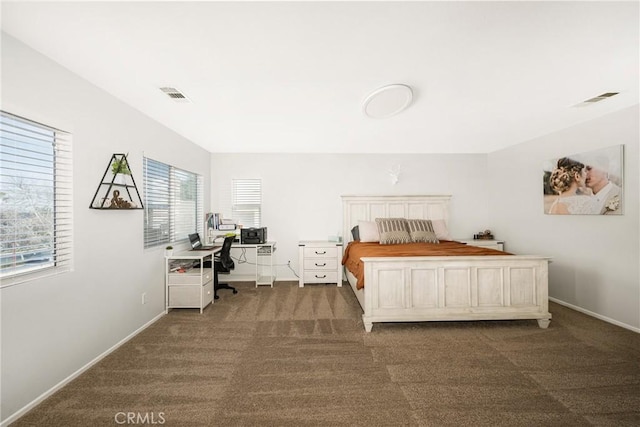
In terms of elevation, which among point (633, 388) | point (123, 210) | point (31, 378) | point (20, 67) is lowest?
point (633, 388)

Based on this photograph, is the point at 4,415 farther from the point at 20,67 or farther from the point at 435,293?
the point at 435,293

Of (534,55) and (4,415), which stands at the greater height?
(534,55)

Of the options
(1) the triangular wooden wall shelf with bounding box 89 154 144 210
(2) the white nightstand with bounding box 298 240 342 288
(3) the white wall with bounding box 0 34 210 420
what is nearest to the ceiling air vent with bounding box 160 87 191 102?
(3) the white wall with bounding box 0 34 210 420

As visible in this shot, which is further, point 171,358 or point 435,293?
point 435,293

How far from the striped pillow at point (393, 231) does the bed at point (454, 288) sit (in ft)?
4.23

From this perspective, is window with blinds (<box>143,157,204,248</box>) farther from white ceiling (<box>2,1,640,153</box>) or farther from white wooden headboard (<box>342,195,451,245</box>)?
white wooden headboard (<box>342,195,451,245</box>)

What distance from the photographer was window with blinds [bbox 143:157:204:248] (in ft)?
10.1

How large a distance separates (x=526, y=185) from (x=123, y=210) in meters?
5.44

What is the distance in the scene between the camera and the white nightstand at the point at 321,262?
4.39 metres

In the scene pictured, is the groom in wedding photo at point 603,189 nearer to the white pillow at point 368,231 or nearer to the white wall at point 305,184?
the white wall at point 305,184

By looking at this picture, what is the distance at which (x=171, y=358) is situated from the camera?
226 centimetres

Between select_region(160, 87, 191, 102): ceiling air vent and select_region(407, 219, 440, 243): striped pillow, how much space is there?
11.7 feet

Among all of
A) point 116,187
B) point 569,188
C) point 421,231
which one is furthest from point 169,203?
point 569,188

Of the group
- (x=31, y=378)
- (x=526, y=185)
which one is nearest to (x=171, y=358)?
(x=31, y=378)
